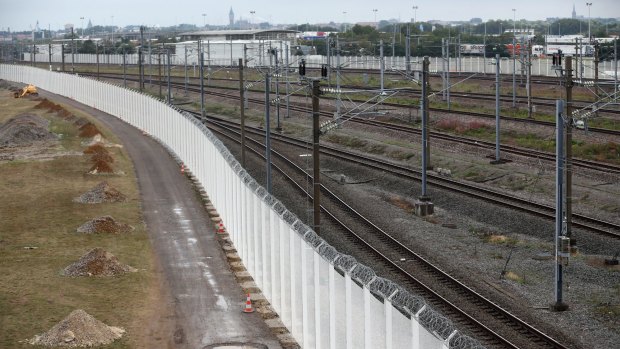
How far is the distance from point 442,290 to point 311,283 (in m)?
7.95

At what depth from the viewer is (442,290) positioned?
28234mm

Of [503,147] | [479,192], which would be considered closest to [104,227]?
[479,192]

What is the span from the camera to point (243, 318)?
81.0 feet

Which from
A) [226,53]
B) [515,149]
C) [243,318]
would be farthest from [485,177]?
[226,53]

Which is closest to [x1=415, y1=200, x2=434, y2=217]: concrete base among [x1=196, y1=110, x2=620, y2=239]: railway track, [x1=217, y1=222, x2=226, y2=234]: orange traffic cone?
[x1=196, y1=110, x2=620, y2=239]: railway track

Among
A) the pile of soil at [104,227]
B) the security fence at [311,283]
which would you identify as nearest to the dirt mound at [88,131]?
the security fence at [311,283]

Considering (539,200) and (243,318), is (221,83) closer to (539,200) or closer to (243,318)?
(539,200)

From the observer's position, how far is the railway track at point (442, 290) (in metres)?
23.6

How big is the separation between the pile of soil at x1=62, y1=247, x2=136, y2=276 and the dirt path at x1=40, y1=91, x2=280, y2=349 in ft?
4.34

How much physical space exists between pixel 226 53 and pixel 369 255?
5684 inches

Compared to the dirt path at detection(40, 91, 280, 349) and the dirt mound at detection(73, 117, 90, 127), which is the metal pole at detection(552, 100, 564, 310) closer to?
the dirt path at detection(40, 91, 280, 349)

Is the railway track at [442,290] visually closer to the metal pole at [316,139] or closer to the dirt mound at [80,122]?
the metal pole at [316,139]

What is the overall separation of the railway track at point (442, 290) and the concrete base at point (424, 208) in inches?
98.1

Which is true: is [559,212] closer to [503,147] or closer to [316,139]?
[316,139]
